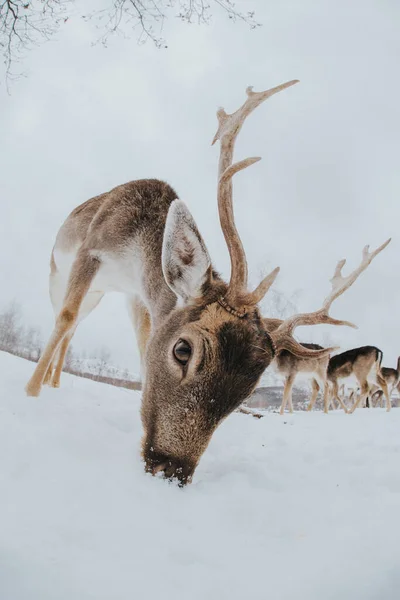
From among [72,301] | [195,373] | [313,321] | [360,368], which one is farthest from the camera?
[360,368]

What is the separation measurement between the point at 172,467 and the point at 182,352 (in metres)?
0.69

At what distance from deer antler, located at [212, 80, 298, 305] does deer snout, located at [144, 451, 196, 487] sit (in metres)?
1.09

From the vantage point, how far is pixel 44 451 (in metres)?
2.42

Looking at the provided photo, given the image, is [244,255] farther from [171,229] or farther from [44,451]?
[44,451]

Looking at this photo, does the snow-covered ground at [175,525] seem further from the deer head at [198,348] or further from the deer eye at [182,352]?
the deer eye at [182,352]

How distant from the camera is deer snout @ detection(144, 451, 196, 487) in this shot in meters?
2.55

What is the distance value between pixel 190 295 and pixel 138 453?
3.72 feet

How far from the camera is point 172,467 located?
8.43 feet

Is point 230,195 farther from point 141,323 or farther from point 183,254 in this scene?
point 141,323

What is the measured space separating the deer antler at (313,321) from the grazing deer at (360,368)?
500 inches

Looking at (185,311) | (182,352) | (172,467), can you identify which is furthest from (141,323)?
(172,467)

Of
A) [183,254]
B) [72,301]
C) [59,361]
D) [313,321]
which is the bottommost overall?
[59,361]

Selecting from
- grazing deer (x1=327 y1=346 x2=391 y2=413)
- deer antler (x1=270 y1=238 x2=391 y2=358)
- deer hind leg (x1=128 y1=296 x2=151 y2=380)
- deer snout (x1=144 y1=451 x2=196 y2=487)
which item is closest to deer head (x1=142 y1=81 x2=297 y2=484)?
deer snout (x1=144 y1=451 x2=196 y2=487)

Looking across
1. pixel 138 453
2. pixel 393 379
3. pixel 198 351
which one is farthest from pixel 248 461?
pixel 393 379
